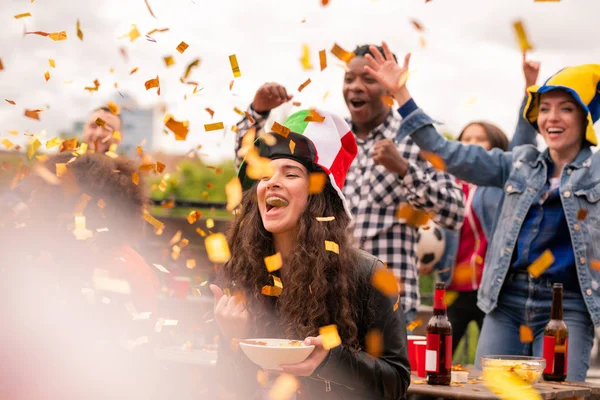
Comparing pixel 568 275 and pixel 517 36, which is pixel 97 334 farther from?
pixel 568 275

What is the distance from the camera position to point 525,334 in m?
4.06

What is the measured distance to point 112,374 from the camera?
7.07 ft

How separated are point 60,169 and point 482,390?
189cm

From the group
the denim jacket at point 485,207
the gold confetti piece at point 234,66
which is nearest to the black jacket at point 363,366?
the gold confetti piece at point 234,66

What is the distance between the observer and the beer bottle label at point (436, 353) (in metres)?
3.27

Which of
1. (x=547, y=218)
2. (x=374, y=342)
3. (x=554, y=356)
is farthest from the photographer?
(x=547, y=218)

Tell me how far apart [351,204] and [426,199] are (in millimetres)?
463

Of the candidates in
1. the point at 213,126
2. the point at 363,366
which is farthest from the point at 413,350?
the point at 213,126

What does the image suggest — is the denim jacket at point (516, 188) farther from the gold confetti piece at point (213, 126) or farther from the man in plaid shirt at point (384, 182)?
the gold confetti piece at point (213, 126)

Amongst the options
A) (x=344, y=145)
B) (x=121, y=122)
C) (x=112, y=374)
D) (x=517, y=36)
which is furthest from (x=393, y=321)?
(x=121, y=122)

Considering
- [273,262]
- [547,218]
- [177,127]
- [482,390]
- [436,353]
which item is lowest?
[482,390]

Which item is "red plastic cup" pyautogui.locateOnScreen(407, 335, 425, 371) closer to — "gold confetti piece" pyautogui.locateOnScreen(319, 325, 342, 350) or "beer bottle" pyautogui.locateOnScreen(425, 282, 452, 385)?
"beer bottle" pyautogui.locateOnScreen(425, 282, 452, 385)

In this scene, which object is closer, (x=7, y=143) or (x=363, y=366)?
(x=363, y=366)

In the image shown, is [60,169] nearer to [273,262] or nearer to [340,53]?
[273,262]
